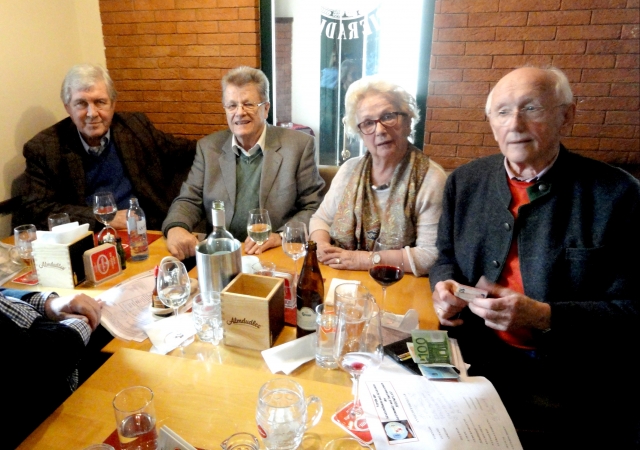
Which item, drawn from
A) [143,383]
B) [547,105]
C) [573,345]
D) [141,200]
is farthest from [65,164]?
[573,345]

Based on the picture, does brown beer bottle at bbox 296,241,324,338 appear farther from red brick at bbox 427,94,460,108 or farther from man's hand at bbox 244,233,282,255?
red brick at bbox 427,94,460,108

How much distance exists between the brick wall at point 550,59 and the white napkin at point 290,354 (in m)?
2.31

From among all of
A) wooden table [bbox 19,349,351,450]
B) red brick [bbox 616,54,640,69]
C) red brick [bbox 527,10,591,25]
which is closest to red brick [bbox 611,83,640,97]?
red brick [bbox 616,54,640,69]

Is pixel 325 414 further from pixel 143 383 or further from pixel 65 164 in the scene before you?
pixel 65 164

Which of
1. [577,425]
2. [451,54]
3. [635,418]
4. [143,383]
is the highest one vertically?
[451,54]

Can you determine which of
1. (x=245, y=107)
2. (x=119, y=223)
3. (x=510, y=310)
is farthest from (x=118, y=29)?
(x=510, y=310)

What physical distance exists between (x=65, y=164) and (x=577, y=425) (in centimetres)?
266

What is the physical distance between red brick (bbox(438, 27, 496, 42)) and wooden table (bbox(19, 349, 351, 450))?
102 inches

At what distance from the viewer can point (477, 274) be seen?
159 centimetres

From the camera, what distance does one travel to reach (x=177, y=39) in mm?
3184

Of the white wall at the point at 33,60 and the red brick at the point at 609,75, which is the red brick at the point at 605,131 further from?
the white wall at the point at 33,60

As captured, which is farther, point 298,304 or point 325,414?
point 298,304

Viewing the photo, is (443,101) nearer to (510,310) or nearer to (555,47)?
(555,47)

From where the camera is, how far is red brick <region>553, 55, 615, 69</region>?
108 inches
